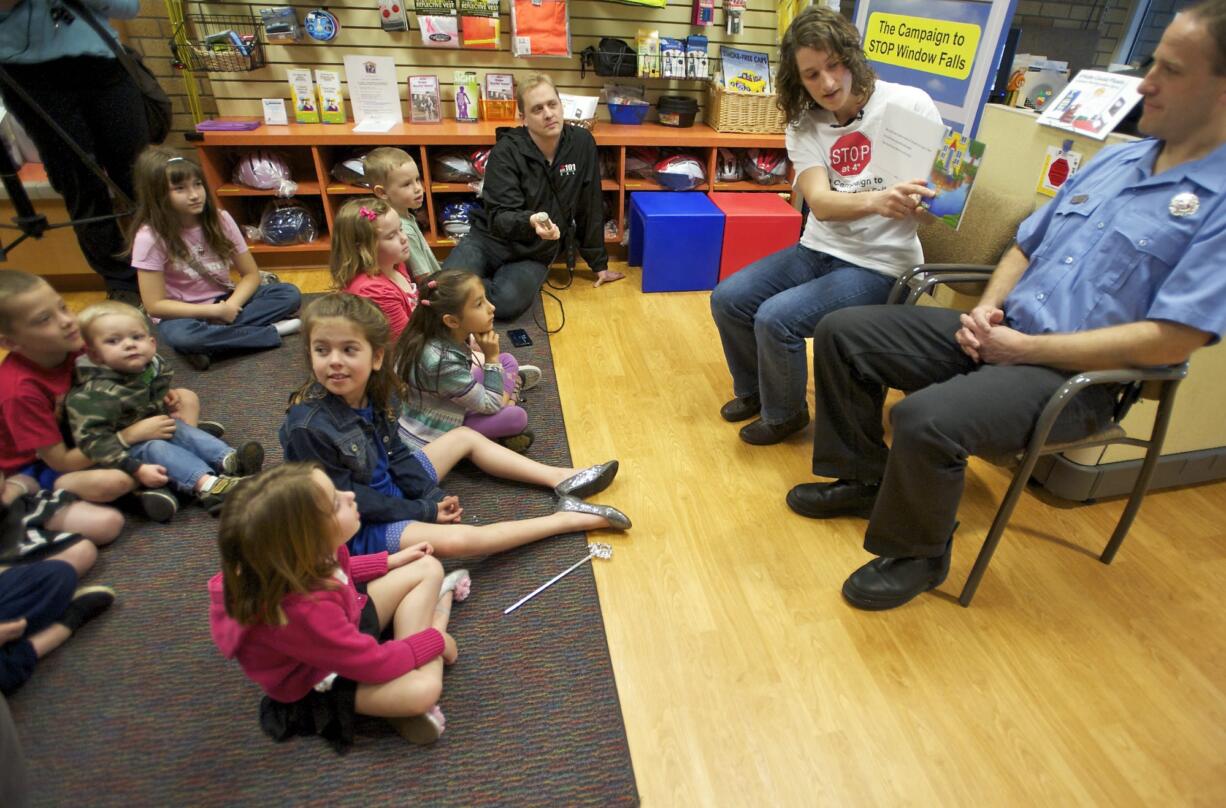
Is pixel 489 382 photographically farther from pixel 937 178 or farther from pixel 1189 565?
pixel 1189 565

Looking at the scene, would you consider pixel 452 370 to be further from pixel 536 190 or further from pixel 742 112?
pixel 742 112

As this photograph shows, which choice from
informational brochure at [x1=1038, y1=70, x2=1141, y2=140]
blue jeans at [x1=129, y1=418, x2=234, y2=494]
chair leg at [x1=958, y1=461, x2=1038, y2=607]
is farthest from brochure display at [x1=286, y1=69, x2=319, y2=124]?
chair leg at [x1=958, y1=461, x2=1038, y2=607]

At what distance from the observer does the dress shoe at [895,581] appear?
1.70 meters

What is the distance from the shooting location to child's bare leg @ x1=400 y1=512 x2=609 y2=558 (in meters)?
1.70

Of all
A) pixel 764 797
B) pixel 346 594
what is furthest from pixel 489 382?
pixel 764 797

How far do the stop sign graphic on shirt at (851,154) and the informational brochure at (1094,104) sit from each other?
19.8 inches

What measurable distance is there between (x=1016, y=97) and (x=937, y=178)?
128cm

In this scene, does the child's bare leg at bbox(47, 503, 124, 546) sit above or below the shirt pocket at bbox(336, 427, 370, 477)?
below

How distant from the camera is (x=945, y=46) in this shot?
2.28 m

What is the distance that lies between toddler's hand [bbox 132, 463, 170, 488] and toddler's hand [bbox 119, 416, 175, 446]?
86 mm

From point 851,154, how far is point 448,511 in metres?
1.66

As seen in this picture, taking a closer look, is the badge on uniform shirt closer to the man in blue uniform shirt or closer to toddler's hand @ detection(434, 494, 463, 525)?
the man in blue uniform shirt

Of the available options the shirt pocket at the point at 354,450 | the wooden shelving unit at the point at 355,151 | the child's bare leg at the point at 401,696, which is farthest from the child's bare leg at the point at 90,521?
the wooden shelving unit at the point at 355,151

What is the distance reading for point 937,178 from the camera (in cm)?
184
